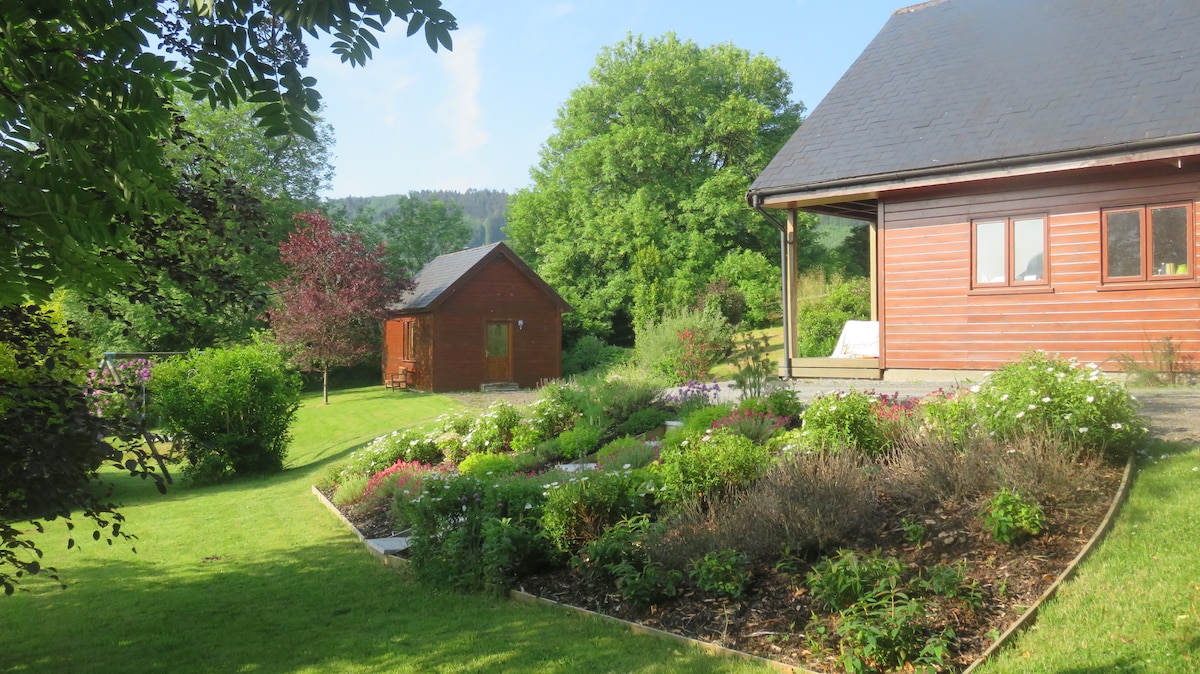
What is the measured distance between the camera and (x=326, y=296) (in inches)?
995

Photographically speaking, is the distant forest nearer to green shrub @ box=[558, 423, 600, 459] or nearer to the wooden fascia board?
the wooden fascia board

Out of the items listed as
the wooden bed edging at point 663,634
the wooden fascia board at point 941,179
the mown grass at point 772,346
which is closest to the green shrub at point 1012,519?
the wooden bed edging at point 663,634

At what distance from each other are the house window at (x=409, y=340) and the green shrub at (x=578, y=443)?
62.5ft

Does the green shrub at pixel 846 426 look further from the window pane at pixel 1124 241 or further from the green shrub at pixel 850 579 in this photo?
the window pane at pixel 1124 241

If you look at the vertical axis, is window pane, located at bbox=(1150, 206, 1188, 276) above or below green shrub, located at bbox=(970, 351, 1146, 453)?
above

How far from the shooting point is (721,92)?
34.6 m

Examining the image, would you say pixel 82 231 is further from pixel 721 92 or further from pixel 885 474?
pixel 721 92

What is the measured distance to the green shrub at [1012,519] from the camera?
189 inches

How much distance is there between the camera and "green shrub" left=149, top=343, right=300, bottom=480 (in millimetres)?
13594

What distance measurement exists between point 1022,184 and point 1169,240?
6.13 feet

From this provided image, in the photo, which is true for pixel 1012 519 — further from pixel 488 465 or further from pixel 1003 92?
pixel 1003 92

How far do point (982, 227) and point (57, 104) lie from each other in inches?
458

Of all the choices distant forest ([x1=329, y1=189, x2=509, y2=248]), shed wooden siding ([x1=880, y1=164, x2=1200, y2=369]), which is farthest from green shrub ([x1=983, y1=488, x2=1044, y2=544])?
distant forest ([x1=329, y1=189, x2=509, y2=248])

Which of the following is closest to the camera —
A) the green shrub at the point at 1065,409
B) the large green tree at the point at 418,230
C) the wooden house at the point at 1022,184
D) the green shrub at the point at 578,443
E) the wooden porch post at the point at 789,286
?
the green shrub at the point at 1065,409
